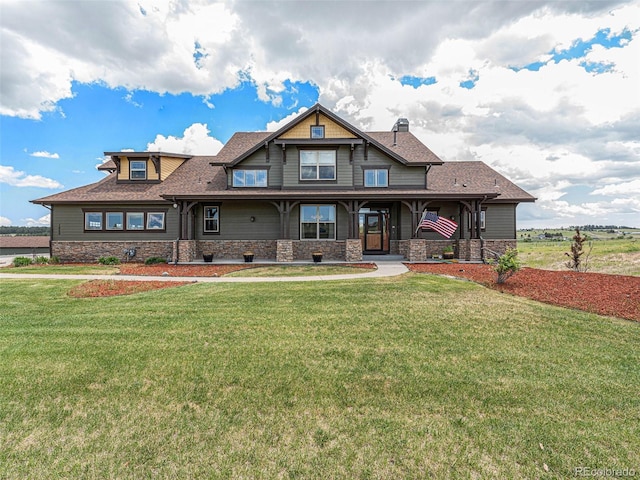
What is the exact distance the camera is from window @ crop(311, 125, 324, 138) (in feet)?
58.5

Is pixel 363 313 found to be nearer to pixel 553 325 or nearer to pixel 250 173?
pixel 553 325

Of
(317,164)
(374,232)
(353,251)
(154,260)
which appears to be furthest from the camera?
Answer: (374,232)

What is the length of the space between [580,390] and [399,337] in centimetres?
236

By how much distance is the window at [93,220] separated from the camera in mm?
17906

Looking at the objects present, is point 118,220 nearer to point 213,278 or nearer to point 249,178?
point 249,178

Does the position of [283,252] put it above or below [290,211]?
below

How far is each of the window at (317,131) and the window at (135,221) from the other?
11.0 metres

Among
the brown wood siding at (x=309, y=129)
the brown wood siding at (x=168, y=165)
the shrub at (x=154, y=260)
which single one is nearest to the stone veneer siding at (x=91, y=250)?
the shrub at (x=154, y=260)

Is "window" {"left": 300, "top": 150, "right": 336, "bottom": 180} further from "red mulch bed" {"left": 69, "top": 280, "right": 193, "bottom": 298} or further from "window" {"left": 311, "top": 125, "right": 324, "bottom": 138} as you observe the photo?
"red mulch bed" {"left": 69, "top": 280, "right": 193, "bottom": 298}

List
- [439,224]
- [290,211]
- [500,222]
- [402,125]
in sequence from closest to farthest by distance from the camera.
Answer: [439,224] < [290,211] < [500,222] < [402,125]

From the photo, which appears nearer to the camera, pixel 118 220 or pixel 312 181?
pixel 312 181

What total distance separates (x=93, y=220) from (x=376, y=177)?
16704mm

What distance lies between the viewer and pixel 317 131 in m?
17.9

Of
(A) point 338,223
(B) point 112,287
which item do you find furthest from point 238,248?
(B) point 112,287
